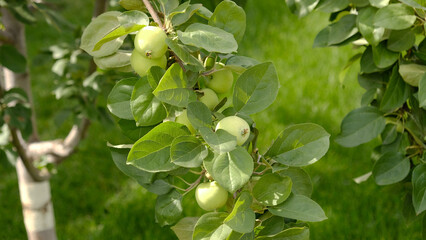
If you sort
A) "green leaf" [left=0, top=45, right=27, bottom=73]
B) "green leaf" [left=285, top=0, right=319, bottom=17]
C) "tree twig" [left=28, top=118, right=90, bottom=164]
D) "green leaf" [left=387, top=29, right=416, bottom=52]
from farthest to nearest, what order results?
"tree twig" [left=28, top=118, right=90, bottom=164] < "green leaf" [left=0, top=45, right=27, bottom=73] < "green leaf" [left=285, top=0, right=319, bottom=17] < "green leaf" [left=387, top=29, right=416, bottom=52]

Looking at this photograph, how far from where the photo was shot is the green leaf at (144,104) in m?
0.67

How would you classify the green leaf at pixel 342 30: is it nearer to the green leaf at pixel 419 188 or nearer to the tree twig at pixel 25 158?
the green leaf at pixel 419 188

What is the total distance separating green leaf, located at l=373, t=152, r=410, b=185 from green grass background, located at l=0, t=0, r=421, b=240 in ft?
0.55

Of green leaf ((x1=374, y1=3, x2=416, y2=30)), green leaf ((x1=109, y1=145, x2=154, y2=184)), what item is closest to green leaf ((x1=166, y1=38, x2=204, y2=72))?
green leaf ((x1=109, y1=145, x2=154, y2=184))

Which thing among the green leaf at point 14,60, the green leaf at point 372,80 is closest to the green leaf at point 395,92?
the green leaf at point 372,80

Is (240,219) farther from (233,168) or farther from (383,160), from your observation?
(383,160)

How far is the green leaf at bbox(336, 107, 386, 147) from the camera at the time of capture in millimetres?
1195

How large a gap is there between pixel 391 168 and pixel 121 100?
0.74 m

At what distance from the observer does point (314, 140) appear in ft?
2.29

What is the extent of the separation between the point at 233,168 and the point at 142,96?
17cm

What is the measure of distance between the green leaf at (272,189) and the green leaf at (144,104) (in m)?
0.18

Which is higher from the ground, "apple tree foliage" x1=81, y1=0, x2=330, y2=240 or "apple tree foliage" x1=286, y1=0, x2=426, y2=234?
"apple tree foliage" x1=81, y1=0, x2=330, y2=240

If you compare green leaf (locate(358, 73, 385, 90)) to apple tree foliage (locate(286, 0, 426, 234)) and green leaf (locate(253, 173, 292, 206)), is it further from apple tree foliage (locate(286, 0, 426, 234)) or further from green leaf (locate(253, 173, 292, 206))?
green leaf (locate(253, 173, 292, 206))

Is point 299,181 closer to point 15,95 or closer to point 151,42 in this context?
point 151,42
